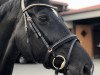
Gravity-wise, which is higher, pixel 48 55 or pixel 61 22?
pixel 61 22

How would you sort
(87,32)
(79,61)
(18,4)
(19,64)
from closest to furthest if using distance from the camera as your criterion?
(79,61)
(18,4)
(19,64)
(87,32)

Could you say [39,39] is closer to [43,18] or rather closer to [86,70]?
[43,18]

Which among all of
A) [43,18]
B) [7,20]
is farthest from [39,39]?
[7,20]

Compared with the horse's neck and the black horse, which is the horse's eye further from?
the horse's neck

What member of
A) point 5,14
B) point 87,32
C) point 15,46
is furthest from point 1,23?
point 87,32

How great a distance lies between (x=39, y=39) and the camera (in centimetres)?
278

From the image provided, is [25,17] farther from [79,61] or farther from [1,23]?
[79,61]

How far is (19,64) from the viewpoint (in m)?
15.7

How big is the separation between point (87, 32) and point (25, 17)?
61.1 feet

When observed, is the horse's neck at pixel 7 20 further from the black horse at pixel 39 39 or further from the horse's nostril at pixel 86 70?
the horse's nostril at pixel 86 70

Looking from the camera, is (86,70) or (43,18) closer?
(86,70)

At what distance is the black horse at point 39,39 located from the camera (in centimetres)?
262

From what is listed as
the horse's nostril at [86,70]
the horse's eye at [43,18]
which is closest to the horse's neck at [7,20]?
the horse's eye at [43,18]

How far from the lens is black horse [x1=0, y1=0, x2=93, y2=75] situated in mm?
2621
